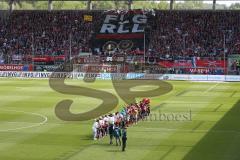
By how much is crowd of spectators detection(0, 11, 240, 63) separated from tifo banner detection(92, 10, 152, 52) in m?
1.25

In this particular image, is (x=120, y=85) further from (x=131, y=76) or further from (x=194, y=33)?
(x=194, y=33)

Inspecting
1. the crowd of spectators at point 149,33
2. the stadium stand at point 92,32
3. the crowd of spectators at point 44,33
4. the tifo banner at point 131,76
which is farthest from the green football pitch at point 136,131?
the crowd of spectators at point 44,33

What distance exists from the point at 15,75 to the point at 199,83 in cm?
2559

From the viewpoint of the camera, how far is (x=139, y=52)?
81.3m

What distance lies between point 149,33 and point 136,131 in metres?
53.5

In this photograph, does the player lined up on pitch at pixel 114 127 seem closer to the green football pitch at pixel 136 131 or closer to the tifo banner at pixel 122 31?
the green football pitch at pixel 136 131

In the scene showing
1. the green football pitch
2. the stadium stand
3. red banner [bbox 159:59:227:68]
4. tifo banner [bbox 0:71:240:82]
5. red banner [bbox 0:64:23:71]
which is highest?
the stadium stand

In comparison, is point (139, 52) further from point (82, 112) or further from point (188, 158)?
point (188, 158)

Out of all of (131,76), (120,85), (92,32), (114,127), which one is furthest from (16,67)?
(114,127)

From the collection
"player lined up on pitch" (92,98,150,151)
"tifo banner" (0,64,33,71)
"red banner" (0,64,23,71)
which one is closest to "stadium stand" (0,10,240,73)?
"tifo banner" (0,64,33,71)

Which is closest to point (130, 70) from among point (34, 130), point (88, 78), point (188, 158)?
point (88, 78)

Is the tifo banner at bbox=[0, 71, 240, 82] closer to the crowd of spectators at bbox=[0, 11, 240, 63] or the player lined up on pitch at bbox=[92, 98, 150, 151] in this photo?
the crowd of spectators at bbox=[0, 11, 240, 63]

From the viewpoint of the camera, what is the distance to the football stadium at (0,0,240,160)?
93.7 feet

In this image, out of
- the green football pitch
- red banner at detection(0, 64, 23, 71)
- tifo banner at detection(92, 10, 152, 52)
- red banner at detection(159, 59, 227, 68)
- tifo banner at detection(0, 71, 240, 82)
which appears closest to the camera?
the green football pitch
